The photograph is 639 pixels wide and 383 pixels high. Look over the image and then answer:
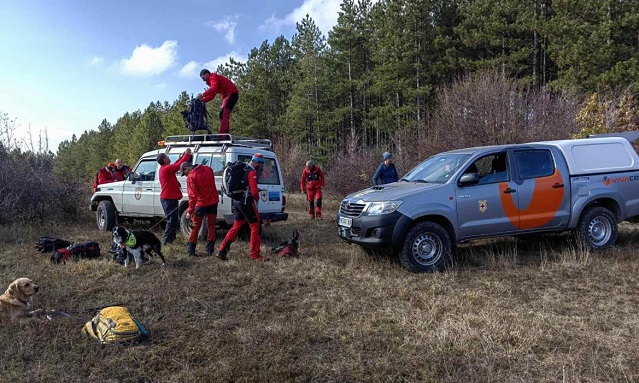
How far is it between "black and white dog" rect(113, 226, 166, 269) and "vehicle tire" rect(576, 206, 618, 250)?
6624 mm

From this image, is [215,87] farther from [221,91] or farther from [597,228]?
[597,228]

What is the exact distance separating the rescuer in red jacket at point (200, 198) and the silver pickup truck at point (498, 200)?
225 centimetres

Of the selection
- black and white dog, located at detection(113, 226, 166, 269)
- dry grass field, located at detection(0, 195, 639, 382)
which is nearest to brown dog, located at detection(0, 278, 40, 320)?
dry grass field, located at detection(0, 195, 639, 382)

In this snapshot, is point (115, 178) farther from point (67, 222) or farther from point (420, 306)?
point (420, 306)

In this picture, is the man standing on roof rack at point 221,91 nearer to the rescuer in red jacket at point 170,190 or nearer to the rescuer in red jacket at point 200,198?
the rescuer in red jacket at point 170,190

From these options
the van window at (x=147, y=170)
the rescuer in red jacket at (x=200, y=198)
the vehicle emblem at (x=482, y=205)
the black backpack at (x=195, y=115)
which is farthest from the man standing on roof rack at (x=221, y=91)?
the vehicle emblem at (x=482, y=205)

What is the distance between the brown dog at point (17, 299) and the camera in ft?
15.3

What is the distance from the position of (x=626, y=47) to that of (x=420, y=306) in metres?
19.3

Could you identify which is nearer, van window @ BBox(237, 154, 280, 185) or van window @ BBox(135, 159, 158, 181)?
van window @ BBox(237, 154, 280, 185)

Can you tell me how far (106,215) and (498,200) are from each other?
28.1 ft

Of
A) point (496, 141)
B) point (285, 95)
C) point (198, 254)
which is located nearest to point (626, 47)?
point (496, 141)

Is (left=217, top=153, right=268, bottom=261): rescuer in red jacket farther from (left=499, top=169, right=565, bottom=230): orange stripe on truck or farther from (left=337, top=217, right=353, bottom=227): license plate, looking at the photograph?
(left=499, top=169, right=565, bottom=230): orange stripe on truck

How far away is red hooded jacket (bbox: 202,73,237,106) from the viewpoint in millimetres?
9250

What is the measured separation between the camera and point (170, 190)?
8.39 m
